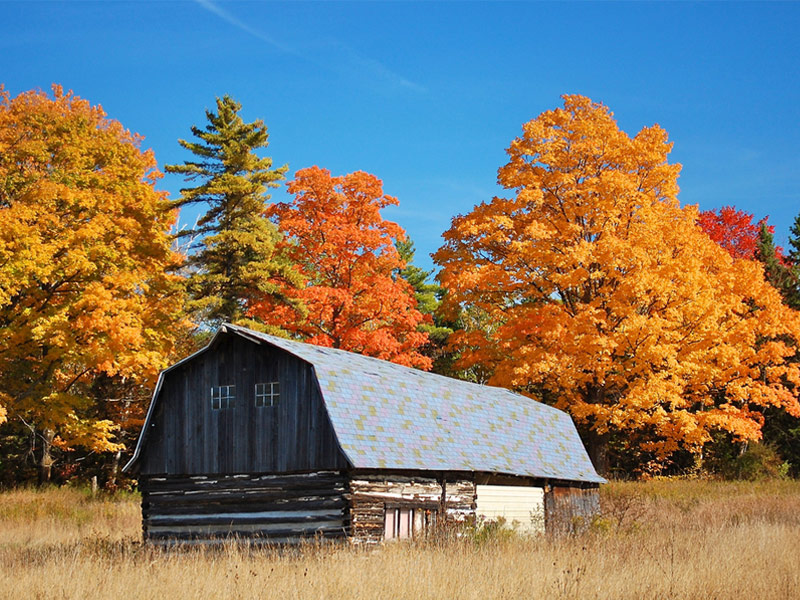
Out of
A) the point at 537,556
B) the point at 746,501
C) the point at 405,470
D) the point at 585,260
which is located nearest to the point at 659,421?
the point at 746,501

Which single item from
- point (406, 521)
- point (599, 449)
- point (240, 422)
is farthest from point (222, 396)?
point (599, 449)

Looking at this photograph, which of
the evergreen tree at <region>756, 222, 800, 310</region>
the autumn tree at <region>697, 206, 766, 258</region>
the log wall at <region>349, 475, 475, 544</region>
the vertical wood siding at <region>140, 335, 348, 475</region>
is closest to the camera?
the log wall at <region>349, 475, 475, 544</region>

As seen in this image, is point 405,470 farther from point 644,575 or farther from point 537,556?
point 644,575

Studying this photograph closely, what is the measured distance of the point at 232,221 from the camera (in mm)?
34375

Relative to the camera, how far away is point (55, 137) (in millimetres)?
29078

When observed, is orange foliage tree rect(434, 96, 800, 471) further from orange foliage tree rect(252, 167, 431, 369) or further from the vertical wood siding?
the vertical wood siding

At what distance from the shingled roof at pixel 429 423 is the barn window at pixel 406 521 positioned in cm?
129

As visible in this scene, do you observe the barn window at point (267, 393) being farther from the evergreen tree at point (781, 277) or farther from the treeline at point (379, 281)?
the evergreen tree at point (781, 277)

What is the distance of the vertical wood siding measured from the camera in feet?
62.0

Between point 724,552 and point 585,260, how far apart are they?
587 inches

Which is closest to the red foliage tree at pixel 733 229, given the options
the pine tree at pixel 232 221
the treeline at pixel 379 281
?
the treeline at pixel 379 281

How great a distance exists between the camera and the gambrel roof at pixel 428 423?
18797 mm

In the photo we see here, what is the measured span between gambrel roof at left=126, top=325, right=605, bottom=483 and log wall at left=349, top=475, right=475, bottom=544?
0.70 meters

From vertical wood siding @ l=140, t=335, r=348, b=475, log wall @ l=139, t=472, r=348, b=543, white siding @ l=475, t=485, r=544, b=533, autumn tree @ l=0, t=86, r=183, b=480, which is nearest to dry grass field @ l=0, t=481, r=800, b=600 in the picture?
log wall @ l=139, t=472, r=348, b=543
